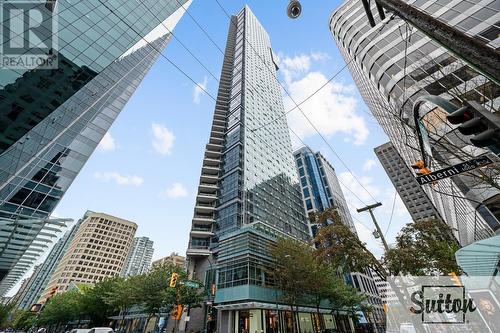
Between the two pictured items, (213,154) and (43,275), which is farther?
(43,275)

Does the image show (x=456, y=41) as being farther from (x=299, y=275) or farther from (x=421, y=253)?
(x=299, y=275)

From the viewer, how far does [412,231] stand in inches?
517

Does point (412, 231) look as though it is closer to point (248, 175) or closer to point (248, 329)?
point (248, 329)

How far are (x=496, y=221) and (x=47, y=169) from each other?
4216cm

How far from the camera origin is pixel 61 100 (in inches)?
856

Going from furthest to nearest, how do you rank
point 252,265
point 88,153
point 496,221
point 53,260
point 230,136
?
point 53,260
point 230,136
point 88,153
point 252,265
point 496,221

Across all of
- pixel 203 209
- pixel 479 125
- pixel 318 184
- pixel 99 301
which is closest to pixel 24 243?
pixel 99 301

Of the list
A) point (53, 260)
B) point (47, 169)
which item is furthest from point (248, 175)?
point (53, 260)

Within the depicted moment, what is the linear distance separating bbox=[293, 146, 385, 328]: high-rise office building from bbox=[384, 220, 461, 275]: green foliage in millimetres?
54119

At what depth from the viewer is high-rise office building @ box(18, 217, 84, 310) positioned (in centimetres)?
11331

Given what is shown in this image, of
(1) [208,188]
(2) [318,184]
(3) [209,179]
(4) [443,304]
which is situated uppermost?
(2) [318,184]

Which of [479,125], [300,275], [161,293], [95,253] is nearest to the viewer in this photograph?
[479,125]

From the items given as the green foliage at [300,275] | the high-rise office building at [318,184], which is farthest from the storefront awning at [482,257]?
the high-rise office building at [318,184]

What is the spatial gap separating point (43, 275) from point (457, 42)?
604 ft
